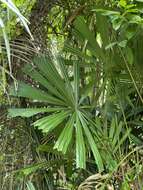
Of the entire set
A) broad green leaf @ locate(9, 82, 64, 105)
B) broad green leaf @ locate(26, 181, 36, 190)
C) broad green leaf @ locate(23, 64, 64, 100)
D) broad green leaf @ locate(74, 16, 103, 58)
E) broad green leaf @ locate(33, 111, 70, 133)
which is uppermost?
broad green leaf @ locate(74, 16, 103, 58)

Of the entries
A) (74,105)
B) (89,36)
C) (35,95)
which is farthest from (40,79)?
(89,36)

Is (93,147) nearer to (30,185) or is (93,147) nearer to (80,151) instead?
(80,151)

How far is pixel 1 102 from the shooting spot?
194cm

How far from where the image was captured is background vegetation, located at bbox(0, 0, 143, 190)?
1.60 m

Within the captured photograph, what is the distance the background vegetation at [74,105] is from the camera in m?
1.60

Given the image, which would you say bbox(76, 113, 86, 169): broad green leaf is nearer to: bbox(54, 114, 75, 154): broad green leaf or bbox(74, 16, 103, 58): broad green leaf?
bbox(54, 114, 75, 154): broad green leaf

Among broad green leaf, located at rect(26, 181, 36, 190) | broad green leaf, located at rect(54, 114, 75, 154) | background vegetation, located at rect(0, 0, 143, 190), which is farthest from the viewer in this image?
broad green leaf, located at rect(26, 181, 36, 190)

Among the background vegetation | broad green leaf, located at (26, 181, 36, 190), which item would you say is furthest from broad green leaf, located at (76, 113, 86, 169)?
broad green leaf, located at (26, 181, 36, 190)

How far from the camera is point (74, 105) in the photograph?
5.53ft

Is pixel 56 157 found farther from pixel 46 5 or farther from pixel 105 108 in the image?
pixel 46 5

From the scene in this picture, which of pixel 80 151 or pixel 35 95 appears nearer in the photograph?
pixel 80 151

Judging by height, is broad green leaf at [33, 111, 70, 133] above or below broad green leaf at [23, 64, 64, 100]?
below

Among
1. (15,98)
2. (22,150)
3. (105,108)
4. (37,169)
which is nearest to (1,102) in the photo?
(15,98)

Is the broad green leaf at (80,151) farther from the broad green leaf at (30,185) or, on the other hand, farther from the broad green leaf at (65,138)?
the broad green leaf at (30,185)
